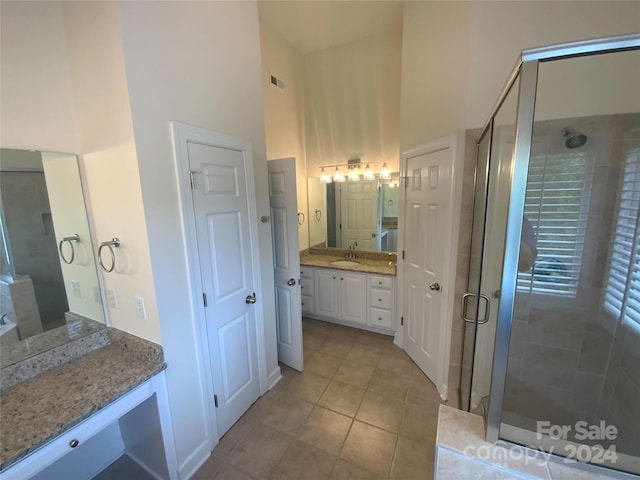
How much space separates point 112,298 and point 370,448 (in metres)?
2.00

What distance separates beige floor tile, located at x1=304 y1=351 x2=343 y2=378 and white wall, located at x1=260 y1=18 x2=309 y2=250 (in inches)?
63.7

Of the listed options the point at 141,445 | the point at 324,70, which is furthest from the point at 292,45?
the point at 141,445

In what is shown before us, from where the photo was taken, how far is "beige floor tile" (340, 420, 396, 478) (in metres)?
1.69

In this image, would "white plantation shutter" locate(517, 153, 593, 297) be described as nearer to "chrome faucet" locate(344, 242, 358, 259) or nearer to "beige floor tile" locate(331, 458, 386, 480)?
"beige floor tile" locate(331, 458, 386, 480)

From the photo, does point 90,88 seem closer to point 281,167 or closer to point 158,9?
point 158,9

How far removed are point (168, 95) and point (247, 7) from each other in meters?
1.10

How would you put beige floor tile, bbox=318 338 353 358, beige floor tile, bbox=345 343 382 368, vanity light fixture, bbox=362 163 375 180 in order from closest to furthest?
beige floor tile, bbox=345 343 382 368
beige floor tile, bbox=318 338 353 358
vanity light fixture, bbox=362 163 375 180

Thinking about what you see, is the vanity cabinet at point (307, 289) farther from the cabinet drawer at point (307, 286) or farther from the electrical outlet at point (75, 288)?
the electrical outlet at point (75, 288)


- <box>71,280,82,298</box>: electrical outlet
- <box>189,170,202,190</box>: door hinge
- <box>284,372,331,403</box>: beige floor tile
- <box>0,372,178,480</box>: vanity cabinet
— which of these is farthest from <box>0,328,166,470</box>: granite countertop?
<box>284,372,331,403</box>: beige floor tile

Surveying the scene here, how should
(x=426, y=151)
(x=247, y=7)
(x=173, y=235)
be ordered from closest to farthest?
(x=173, y=235)
(x=247, y=7)
(x=426, y=151)

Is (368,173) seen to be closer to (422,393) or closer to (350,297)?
(350,297)

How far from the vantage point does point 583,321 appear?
175 cm

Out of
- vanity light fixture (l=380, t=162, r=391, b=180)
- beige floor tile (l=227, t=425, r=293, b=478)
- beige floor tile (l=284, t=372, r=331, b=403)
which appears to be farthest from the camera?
vanity light fixture (l=380, t=162, r=391, b=180)

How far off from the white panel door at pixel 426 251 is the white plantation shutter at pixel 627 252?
963 mm
